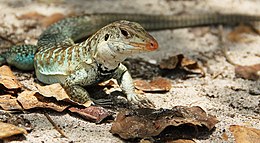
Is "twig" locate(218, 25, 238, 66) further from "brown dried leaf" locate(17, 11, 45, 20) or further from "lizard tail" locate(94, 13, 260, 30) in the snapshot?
"brown dried leaf" locate(17, 11, 45, 20)

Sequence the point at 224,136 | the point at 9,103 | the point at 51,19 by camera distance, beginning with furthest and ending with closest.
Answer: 1. the point at 51,19
2. the point at 9,103
3. the point at 224,136

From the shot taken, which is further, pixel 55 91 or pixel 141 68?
pixel 141 68

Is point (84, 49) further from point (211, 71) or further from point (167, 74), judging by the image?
point (211, 71)

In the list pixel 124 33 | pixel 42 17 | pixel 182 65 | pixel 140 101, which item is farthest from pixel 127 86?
pixel 42 17

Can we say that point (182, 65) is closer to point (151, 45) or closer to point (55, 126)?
point (151, 45)

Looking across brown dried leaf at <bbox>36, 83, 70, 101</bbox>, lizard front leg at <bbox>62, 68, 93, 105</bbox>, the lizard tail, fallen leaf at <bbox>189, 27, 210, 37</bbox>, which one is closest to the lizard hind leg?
brown dried leaf at <bbox>36, 83, 70, 101</bbox>

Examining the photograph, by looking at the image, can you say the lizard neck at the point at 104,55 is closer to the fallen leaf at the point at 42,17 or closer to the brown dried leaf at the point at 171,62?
the brown dried leaf at the point at 171,62
